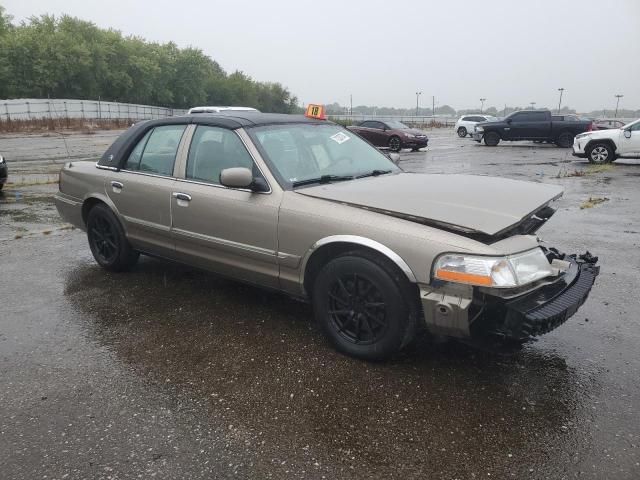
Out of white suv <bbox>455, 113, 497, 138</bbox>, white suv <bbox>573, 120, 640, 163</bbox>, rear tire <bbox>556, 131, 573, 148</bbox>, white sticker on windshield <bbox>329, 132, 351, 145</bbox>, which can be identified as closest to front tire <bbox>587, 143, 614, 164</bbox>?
white suv <bbox>573, 120, 640, 163</bbox>

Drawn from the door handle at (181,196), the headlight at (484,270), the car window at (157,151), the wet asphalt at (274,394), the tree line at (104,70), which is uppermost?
the tree line at (104,70)

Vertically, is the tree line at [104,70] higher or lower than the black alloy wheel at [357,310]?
higher

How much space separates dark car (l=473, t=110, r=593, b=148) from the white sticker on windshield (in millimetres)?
21940

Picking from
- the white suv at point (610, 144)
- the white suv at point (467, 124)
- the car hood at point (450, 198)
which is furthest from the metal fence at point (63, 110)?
the car hood at point (450, 198)

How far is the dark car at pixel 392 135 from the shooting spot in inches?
Answer: 866

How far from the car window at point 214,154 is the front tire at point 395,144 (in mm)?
18716

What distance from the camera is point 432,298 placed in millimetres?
2879

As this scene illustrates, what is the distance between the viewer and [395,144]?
22.5 metres

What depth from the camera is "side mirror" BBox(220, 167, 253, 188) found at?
3.56 meters

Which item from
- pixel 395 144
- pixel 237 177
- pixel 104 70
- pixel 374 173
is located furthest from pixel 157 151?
pixel 104 70

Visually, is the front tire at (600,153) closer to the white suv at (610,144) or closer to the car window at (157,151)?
the white suv at (610,144)

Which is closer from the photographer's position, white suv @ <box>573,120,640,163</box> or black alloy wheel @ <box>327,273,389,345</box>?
black alloy wheel @ <box>327,273,389,345</box>

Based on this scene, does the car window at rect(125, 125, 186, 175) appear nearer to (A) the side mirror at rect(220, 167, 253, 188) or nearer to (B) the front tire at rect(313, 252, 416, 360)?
(A) the side mirror at rect(220, 167, 253, 188)

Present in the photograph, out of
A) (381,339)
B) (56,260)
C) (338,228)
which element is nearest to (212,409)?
(381,339)
